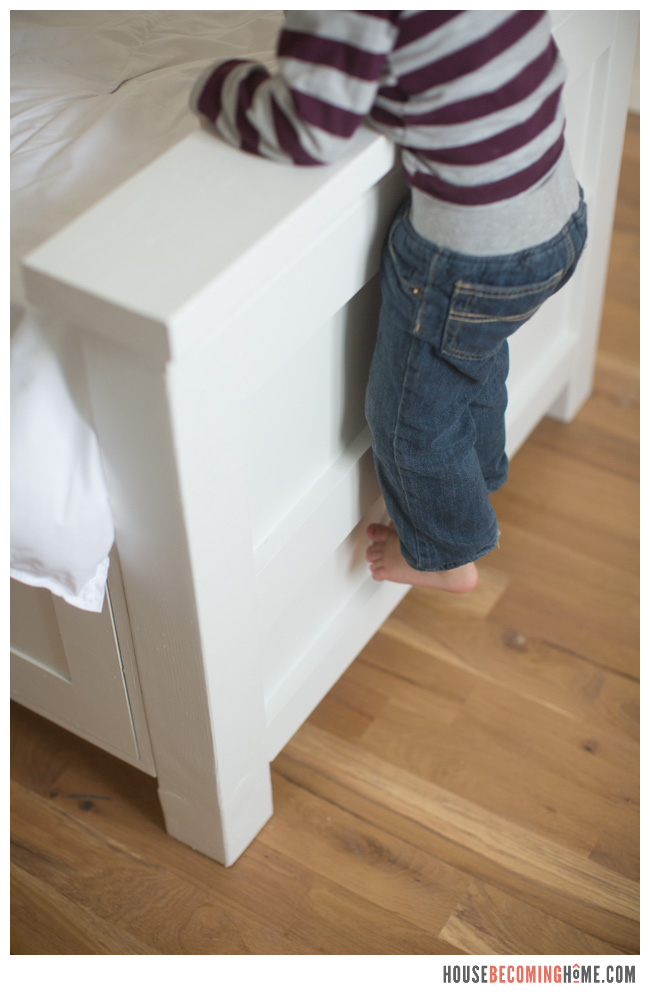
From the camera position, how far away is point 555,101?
2.26 ft

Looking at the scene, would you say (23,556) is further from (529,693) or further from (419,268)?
(529,693)

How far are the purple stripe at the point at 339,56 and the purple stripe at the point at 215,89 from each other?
0.07 metres

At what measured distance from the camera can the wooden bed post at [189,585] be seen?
0.63m

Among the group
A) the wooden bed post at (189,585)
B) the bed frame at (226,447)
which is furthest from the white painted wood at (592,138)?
the wooden bed post at (189,585)

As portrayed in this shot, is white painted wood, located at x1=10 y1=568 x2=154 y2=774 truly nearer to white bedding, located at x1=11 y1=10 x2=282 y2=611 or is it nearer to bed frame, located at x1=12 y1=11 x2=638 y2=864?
bed frame, located at x1=12 y1=11 x2=638 y2=864

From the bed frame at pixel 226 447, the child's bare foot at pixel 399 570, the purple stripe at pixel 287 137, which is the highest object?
the purple stripe at pixel 287 137

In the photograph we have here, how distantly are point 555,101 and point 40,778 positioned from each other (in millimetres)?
842

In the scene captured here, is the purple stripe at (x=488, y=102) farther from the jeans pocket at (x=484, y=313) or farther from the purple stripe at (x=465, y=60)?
the jeans pocket at (x=484, y=313)

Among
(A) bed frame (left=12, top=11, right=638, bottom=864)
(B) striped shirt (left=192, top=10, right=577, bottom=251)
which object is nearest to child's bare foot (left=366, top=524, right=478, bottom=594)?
(A) bed frame (left=12, top=11, right=638, bottom=864)

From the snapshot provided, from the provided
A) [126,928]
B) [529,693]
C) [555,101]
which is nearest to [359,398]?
[555,101]

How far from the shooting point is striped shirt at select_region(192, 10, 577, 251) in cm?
61

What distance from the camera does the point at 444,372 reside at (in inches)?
30.6

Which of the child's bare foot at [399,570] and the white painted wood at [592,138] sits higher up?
the white painted wood at [592,138]

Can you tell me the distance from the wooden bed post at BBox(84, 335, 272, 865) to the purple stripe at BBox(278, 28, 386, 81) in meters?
0.19
